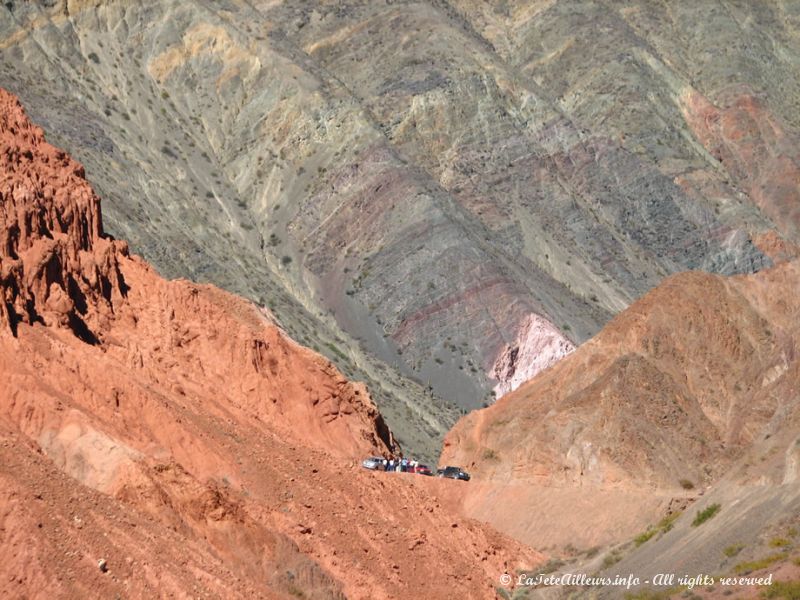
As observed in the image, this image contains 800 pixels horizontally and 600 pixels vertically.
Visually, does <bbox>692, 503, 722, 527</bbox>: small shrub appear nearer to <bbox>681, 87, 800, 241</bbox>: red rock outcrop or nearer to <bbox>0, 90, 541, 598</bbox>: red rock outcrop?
<bbox>0, 90, 541, 598</bbox>: red rock outcrop

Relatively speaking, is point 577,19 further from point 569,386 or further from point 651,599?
point 651,599

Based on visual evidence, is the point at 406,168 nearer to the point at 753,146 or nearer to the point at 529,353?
the point at 529,353

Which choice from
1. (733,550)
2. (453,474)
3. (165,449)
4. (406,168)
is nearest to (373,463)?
(453,474)

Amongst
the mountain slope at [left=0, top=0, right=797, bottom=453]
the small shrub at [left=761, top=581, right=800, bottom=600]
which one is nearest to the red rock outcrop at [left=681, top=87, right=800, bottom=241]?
the mountain slope at [left=0, top=0, right=797, bottom=453]

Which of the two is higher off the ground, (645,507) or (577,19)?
(577,19)

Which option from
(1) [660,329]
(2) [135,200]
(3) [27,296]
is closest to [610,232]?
(2) [135,200]
